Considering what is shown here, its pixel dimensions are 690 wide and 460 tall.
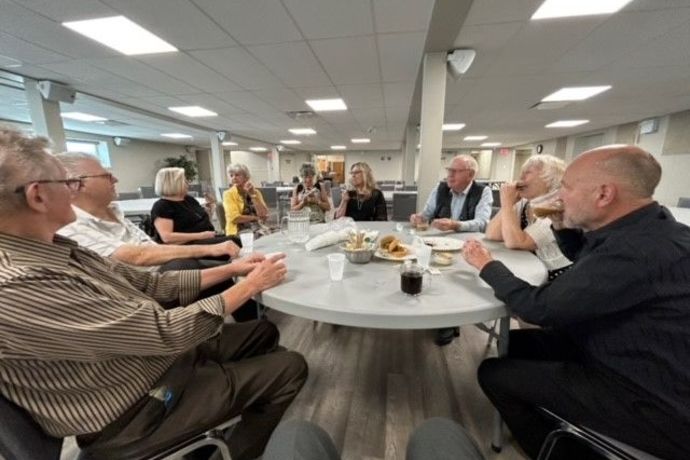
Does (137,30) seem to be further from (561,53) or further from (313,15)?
(561,53)

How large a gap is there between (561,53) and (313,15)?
2925mm

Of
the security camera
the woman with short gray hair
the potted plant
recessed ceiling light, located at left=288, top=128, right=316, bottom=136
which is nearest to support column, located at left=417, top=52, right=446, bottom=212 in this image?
the security camera

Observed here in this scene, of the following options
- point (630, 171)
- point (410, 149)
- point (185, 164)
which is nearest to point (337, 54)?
point (630, 171)

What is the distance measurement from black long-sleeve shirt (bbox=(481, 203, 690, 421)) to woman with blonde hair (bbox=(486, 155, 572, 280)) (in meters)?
0.58

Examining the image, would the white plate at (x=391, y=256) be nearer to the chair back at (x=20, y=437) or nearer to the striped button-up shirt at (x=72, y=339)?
the striped button-up shirt at (x=72, y=339)

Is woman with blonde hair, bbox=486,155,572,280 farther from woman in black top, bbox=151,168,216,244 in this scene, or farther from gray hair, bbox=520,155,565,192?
woman in black top, bbox=151,168,216,244

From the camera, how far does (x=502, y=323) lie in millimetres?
1148

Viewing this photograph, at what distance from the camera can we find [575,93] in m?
4.93

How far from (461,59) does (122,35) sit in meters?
3.53

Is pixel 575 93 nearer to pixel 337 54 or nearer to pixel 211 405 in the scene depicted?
pixel 337 54

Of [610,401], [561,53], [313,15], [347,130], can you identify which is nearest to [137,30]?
[313,15]

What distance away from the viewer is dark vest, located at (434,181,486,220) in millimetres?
2520

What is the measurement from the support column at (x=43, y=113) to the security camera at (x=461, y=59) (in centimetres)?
538

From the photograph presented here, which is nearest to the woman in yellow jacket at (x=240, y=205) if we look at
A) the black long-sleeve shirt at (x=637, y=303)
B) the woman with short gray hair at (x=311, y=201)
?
the woman with short gray hair at (x=311, y=201)
